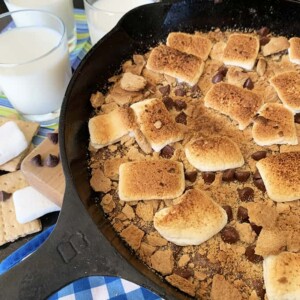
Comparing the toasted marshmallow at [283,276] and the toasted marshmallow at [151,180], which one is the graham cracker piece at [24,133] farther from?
the toasted marshmallow at [283,276]

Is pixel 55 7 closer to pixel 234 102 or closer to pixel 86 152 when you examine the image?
pixel 86 152

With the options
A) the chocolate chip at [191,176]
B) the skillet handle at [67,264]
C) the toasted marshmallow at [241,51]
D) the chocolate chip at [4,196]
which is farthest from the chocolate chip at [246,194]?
the chocolate chip at [4,196]

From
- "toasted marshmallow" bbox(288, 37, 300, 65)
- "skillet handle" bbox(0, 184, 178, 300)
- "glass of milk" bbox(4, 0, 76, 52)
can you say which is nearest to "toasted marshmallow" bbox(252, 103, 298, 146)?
"toasted marshmallow" bbox(288, 37, 300, 65)

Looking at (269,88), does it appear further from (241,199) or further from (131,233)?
(131,233)

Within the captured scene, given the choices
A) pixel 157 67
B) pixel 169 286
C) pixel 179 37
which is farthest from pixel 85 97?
pixel 169 286

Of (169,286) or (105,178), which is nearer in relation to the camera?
(169,286)

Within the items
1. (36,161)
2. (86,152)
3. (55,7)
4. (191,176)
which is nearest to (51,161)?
(36,161)

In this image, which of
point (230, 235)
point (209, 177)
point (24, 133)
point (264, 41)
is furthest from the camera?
point (24, 133)
